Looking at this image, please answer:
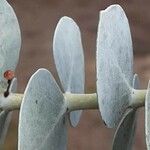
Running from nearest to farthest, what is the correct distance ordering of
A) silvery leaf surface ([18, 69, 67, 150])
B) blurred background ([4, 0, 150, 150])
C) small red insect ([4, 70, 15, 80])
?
silvery leaf surface ([18, 69, 67, 150]) < small red insect ([4, 70, 15, 80]) < blurred background ([4, 0, 150, 150])

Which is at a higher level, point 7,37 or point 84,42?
point 7,37

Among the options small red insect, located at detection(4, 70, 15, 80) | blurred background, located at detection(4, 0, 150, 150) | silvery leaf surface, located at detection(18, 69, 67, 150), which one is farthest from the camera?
blurred background, located at detection(4, 0, 150, 150)

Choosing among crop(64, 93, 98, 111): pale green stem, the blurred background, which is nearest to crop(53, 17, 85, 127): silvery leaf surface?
crop(64, 93, 98, 111): pale green stem

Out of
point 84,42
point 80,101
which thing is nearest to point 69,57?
point 80,101

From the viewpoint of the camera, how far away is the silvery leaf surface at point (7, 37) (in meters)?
0.60

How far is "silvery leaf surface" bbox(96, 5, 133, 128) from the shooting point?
49 cm

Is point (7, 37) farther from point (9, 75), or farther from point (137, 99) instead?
point (137, 99)

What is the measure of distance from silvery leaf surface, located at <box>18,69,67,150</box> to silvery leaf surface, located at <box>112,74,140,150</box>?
0.18 ft

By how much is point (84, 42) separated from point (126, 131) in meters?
2.80

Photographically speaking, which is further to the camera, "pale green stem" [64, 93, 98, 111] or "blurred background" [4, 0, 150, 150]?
"blurred background" [4, 0, 150, 150]

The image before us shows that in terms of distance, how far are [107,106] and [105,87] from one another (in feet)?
0.06

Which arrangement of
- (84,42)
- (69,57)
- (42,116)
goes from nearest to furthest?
(42,116) → (69,57) → (84,42)

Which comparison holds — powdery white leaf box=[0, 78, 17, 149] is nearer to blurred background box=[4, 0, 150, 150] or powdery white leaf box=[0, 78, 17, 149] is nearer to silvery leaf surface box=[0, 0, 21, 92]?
silvery leaf surface box=[0, 0, 21, 92]

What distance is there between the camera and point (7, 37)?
2.00ft
